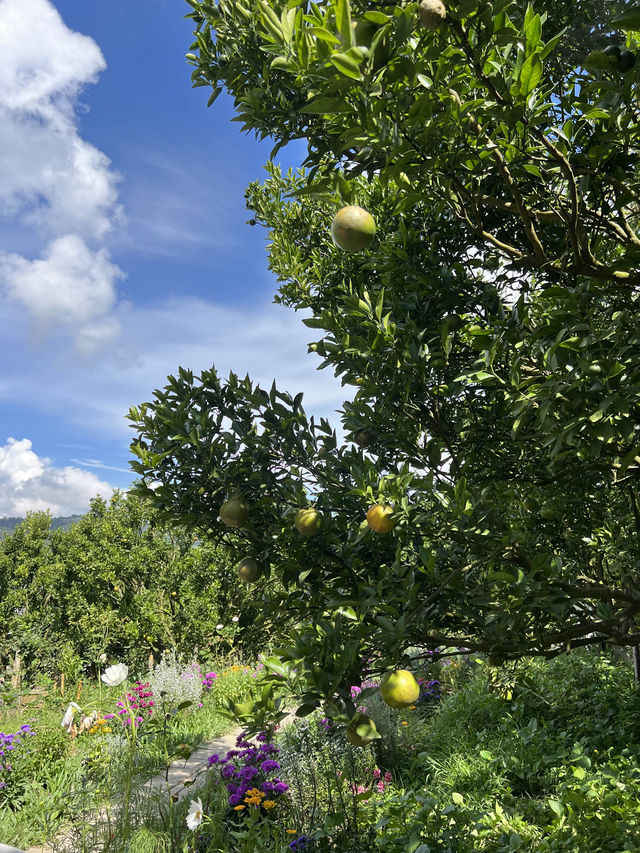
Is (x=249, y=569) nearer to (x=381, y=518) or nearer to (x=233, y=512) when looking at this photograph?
(x=233, y=512)

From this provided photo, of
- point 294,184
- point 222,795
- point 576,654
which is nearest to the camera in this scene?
point 294,184

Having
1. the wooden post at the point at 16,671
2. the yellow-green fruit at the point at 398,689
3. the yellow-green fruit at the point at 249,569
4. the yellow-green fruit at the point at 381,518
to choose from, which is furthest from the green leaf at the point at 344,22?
the wooden post at the point at 16,671

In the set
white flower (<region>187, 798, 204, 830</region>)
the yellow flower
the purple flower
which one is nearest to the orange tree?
white flower (<region>187, 798, 204, 830</region>)

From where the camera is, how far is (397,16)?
1348mm

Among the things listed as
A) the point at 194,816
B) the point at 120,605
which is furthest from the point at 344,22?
the point at 120,605

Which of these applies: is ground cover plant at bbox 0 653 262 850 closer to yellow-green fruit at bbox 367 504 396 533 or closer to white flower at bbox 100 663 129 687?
white flower at bbox 100 663 129 687

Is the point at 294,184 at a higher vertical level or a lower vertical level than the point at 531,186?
higher

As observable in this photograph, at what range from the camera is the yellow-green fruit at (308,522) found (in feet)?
7.09

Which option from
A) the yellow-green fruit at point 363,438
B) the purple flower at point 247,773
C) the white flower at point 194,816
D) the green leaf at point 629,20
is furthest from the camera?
the purple flower at point 247,773

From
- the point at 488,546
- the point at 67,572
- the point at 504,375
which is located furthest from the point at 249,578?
the point at 67,572

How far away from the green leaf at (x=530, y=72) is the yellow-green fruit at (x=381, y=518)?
139 centimetres

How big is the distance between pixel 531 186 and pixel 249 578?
2048mm

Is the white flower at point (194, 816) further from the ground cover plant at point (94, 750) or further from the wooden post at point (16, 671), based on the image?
the wooden post at point (16, 671)

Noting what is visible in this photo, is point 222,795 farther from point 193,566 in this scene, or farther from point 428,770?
point 193,566
